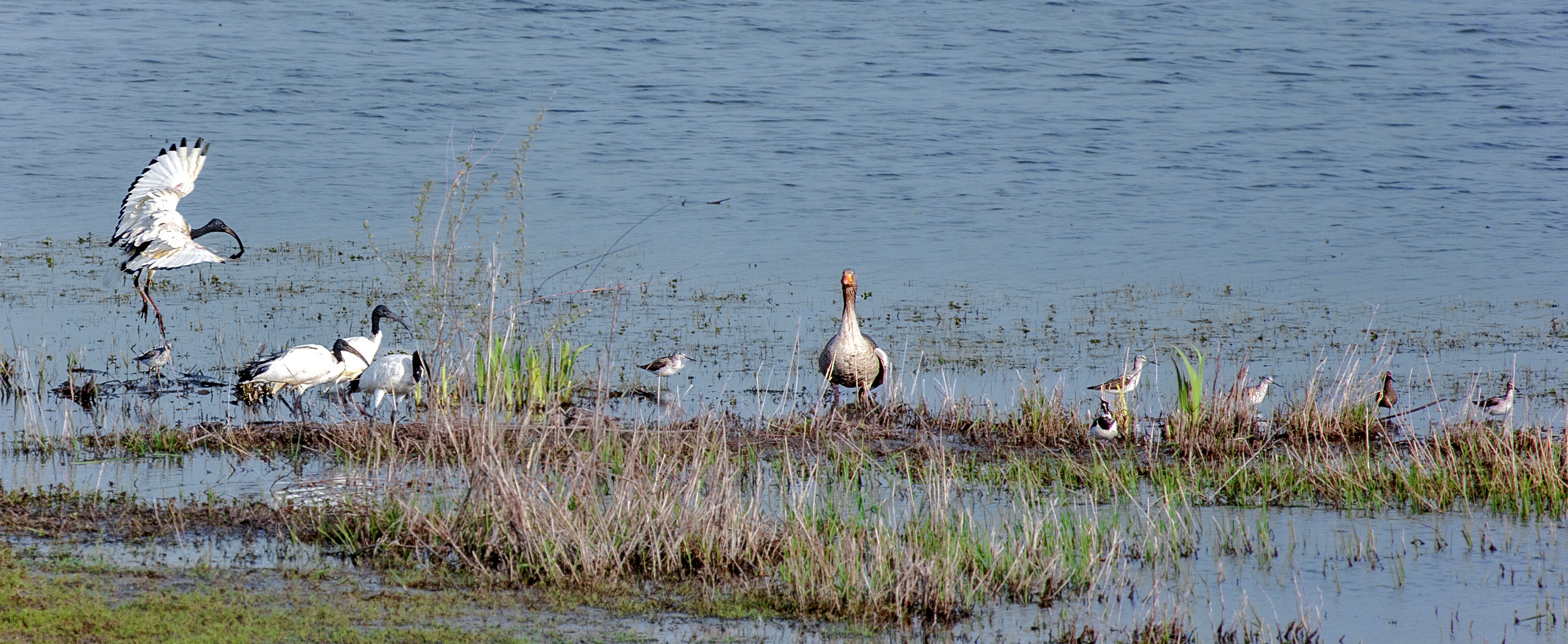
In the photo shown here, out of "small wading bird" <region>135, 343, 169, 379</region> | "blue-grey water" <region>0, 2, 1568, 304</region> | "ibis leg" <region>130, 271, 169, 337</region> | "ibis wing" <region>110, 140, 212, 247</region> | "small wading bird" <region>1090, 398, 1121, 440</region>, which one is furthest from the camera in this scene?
"blue-grey water" <region>0, 2, 1568, 304</region>

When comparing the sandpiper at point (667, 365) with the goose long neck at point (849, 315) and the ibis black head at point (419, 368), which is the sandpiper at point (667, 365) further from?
the ibis black head at point (419, 368)

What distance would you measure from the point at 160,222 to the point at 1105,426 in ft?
25.3

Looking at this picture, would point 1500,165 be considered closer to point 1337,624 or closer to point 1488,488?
point 1488,488

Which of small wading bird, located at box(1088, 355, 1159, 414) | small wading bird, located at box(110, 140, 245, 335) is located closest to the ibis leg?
small wading bird, located at box(110, 140, 245, 335)

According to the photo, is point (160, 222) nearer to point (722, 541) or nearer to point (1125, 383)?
point (1125, 383)

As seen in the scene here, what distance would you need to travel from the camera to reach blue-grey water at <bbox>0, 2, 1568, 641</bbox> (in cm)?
1255

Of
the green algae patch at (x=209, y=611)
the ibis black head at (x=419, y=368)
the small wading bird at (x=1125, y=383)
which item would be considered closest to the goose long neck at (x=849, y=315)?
the small wading bird at (x=1125, y=383)

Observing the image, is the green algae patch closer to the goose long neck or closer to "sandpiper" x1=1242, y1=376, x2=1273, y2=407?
the goose long neck

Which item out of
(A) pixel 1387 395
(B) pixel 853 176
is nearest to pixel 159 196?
(A) pixel 1387 395

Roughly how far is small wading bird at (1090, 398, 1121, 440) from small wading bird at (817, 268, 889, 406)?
5.47 feet

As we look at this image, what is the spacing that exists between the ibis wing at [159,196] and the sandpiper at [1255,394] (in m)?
8.03

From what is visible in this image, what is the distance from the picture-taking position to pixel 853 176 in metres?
24.5

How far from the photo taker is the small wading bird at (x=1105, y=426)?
864 cm

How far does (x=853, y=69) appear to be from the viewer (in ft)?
108
